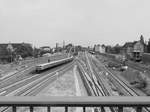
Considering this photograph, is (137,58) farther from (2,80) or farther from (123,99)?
(123,99)

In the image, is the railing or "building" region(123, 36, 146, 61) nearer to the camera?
the railing

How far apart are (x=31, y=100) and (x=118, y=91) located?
19152 mm

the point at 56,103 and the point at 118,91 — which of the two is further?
the point at 118,91

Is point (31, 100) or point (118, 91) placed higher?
point (31, 100)

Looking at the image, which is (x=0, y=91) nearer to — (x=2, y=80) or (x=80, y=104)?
(x=2, y=80)

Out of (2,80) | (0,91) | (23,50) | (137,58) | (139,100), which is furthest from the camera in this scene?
(23,50)

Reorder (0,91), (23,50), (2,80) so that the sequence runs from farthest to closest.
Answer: (23,50)
(2,80)
(0,91)

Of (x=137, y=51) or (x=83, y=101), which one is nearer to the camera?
(x=83, y=101)

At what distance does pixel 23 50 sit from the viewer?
225 feet

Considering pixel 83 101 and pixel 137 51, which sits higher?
pixel 83 101

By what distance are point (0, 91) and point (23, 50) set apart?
172 ft

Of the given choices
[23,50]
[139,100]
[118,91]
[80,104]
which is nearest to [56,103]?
[80,104]

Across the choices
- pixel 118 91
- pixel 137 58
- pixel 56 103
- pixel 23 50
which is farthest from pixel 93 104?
pixel 23 50

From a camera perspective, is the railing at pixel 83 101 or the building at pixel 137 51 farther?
the building at pixel 137 51
